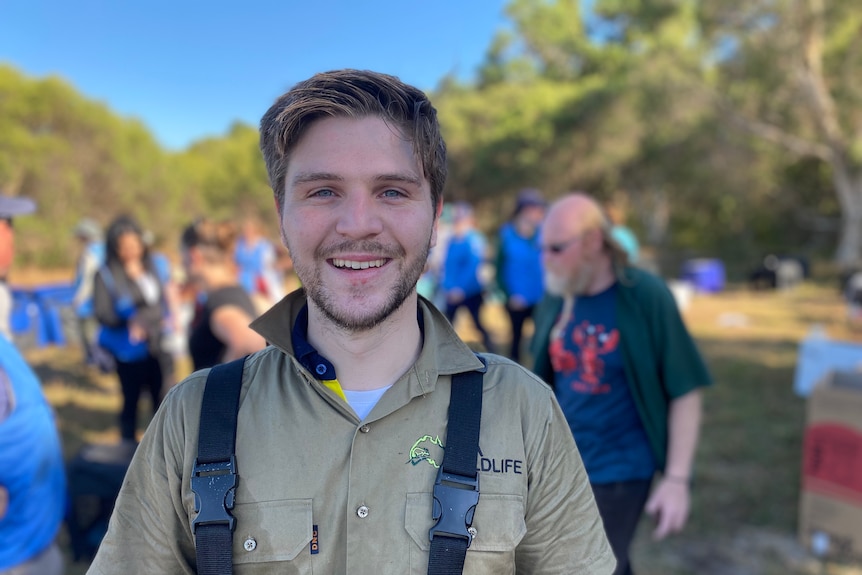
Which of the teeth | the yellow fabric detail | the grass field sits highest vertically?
the teeth

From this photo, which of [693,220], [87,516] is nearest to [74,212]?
[87,516]

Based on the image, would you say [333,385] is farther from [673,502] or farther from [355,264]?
[673,502]

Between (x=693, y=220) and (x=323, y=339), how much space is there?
28524 mm

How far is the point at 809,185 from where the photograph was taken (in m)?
21.6

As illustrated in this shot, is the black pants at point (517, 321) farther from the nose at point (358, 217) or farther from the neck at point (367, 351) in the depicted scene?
the nose at point (358, 217)

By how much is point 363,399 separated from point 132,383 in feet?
12.8

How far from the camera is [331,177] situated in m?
1.20

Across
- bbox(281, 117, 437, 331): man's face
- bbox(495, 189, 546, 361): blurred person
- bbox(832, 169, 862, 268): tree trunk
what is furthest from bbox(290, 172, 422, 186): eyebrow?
bbox(832, 169, 862, 268): tree trunk

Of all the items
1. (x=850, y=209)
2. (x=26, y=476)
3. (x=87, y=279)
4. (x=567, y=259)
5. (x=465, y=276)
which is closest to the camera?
(x=26, y=476)

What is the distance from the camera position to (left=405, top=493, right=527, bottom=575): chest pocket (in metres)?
1.14

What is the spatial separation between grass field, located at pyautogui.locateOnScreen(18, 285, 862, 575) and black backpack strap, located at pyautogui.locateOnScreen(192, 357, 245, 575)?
312 cm

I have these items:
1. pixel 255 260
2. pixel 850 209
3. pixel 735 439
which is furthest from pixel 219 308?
pixel 850 209

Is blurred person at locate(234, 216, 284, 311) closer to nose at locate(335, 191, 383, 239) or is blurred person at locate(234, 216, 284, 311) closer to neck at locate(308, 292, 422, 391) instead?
neck at locate(308, 292, 422, 391)

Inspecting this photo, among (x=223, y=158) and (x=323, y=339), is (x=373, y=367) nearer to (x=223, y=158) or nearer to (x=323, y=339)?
(x=323, y=339)
